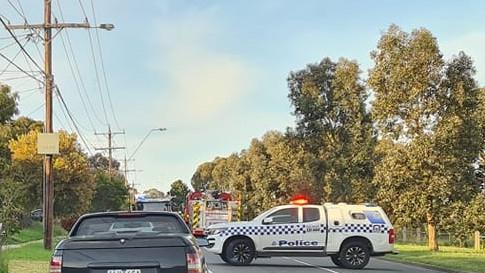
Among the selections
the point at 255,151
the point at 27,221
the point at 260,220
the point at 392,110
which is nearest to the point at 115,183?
the point at 255,151

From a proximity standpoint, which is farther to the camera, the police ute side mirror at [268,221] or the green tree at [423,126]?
the green tree at [423,126]

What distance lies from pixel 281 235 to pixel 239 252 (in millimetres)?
1395

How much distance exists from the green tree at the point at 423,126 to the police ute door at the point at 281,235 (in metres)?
10.2

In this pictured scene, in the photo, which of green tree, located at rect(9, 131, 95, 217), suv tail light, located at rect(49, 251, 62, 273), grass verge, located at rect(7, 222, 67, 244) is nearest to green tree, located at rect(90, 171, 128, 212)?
grass verge, located at rect(7, 222, 67, 244)

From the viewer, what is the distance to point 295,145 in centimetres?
4659

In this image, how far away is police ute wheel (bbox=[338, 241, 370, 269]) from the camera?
76.3 feet

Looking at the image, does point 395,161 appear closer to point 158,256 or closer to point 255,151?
point 158,256

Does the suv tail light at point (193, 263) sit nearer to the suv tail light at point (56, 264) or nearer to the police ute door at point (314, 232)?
the suv tail light at point (56, 264)

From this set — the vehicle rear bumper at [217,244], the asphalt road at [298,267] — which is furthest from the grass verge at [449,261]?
the vehicle rear bumper at [217,244]

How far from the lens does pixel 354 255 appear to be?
76.6 ft

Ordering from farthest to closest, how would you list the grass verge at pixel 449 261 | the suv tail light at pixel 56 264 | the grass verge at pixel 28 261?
the grass verge at pixel 449 261 → the grass verge at pixel 28 261 → the suv tail light at pixel 56 264

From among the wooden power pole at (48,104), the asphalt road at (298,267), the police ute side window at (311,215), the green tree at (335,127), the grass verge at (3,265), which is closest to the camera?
the grass verge at (3,265)

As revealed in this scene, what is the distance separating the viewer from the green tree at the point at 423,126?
32.3 meters

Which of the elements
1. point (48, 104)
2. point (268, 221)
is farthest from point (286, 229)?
point (48, 104)
